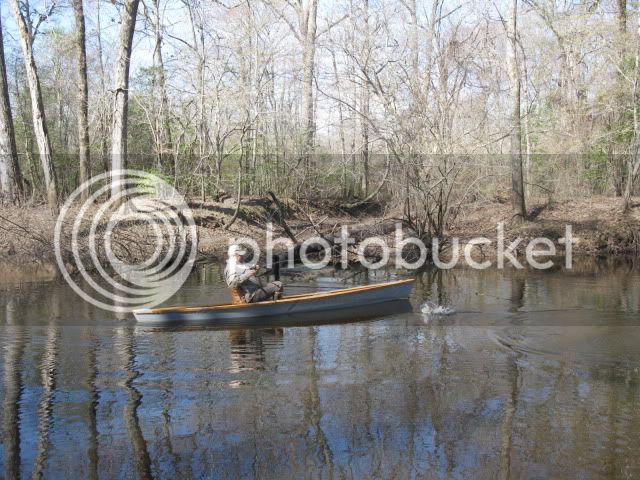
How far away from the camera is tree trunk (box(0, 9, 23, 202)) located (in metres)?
19.2

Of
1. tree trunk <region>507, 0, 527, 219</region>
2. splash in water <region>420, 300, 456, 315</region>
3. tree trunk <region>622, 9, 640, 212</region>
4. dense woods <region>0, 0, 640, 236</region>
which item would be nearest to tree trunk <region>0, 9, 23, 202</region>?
dense woods <region>0, 0, 640, 236</region>

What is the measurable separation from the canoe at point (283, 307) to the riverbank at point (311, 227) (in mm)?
5716

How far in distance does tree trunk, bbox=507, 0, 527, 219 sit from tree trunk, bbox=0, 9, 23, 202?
44.9 ft

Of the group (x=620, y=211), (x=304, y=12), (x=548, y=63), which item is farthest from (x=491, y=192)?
(x=304, y=12)

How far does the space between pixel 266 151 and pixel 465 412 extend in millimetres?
19272

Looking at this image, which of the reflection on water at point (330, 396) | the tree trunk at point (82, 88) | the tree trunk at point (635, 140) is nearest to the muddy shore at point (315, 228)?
the tree trunk at point (635, 140)

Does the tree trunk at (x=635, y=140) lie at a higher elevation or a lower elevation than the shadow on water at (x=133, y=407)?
higher

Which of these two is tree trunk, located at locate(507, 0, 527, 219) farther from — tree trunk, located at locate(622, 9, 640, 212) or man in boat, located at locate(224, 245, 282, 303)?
man in boat, located at locate(224, 245, 282, 303)

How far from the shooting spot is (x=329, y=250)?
17938 mm

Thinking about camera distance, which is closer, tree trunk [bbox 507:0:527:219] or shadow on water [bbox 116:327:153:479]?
shadow on water [bbox 116:327:153:479]

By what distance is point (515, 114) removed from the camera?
20.1 metres

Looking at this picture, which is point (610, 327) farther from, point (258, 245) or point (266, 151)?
point (266, 151)

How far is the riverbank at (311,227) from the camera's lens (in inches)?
650

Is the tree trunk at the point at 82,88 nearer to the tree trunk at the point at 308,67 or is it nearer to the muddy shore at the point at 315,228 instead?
the muddy shore at the point at 315,228
